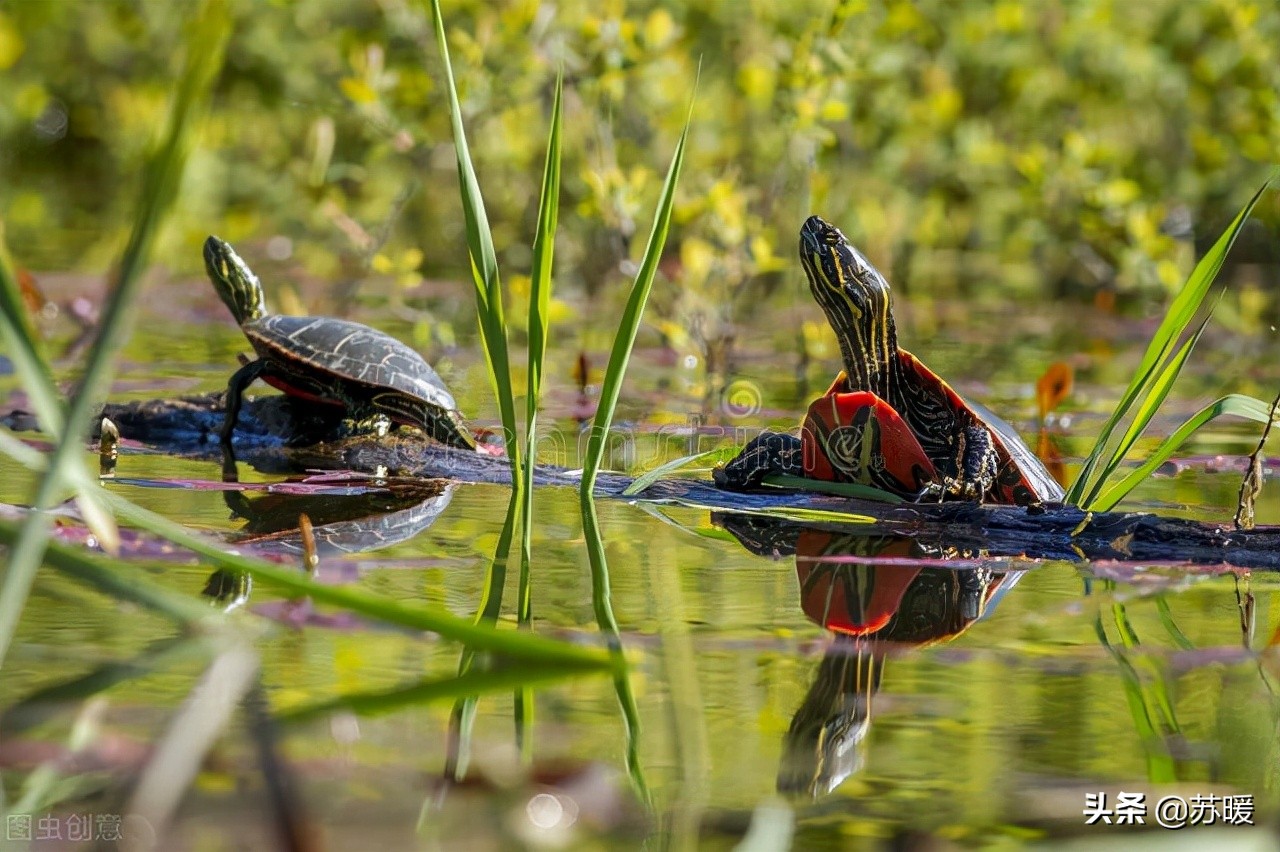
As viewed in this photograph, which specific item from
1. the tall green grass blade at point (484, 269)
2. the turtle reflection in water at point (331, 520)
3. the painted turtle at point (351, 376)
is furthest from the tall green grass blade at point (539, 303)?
the painted turtle at point (351, 376)

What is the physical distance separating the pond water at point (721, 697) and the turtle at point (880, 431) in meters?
0.28

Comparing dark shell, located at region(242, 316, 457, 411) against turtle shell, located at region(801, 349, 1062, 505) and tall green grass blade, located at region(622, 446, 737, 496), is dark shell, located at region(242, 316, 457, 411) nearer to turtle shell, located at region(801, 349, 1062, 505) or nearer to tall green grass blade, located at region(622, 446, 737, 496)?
tall green grass blade, located at region(622, 446, 737, 496)

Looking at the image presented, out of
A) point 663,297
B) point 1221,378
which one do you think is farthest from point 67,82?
point 1221,378

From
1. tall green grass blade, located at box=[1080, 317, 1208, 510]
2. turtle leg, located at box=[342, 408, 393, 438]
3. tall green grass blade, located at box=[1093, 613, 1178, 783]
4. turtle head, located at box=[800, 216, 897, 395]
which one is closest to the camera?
tall green grass blade, located at box=[1093, 613, 1178, 783]

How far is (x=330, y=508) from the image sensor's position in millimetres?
3258

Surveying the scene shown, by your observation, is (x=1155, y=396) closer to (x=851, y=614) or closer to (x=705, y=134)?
(x=851, y=614)

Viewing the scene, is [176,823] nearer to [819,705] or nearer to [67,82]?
[819,705]

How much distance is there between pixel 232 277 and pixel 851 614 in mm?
3017

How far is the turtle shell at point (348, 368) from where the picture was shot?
4.21m

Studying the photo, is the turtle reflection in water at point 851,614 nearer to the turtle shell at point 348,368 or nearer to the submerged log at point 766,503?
the submerged log at point 766,503

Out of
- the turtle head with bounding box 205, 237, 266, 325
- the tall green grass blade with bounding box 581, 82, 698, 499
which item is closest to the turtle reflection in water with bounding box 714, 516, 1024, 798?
the tall green grass blade with bounding box 581, 82, 698, 499

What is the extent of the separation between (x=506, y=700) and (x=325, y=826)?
45cm

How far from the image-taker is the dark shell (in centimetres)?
421
